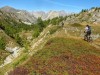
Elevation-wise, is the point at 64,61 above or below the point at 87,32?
below

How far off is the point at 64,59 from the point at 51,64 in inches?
156

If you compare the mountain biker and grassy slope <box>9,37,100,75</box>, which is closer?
grassy slope <box>9,37,100,75</box>

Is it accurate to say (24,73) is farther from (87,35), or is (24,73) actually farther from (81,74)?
(87,35)

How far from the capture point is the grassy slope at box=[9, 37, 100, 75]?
4600 cm

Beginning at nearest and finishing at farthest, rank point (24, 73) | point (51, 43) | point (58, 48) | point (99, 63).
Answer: point (24, 73), point (99, 63), point (58, 48), point (51, 43)

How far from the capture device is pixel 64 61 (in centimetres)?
5041

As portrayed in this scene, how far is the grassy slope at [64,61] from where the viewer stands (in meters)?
46.0

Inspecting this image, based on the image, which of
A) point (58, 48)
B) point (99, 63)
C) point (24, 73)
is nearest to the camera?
point (24, 73)

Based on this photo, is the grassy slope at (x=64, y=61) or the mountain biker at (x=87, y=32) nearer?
the grassy slope at (x=64, y=61)

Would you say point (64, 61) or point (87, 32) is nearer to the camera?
point (64, 61)

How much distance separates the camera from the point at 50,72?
45.1 metres

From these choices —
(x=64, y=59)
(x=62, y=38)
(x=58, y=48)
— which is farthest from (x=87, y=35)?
(x=64, y=59)

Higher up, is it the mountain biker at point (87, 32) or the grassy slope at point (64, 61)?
the mountain biker at point (87, 32)

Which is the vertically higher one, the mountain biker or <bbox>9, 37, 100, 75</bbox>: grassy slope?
the mountain biker
